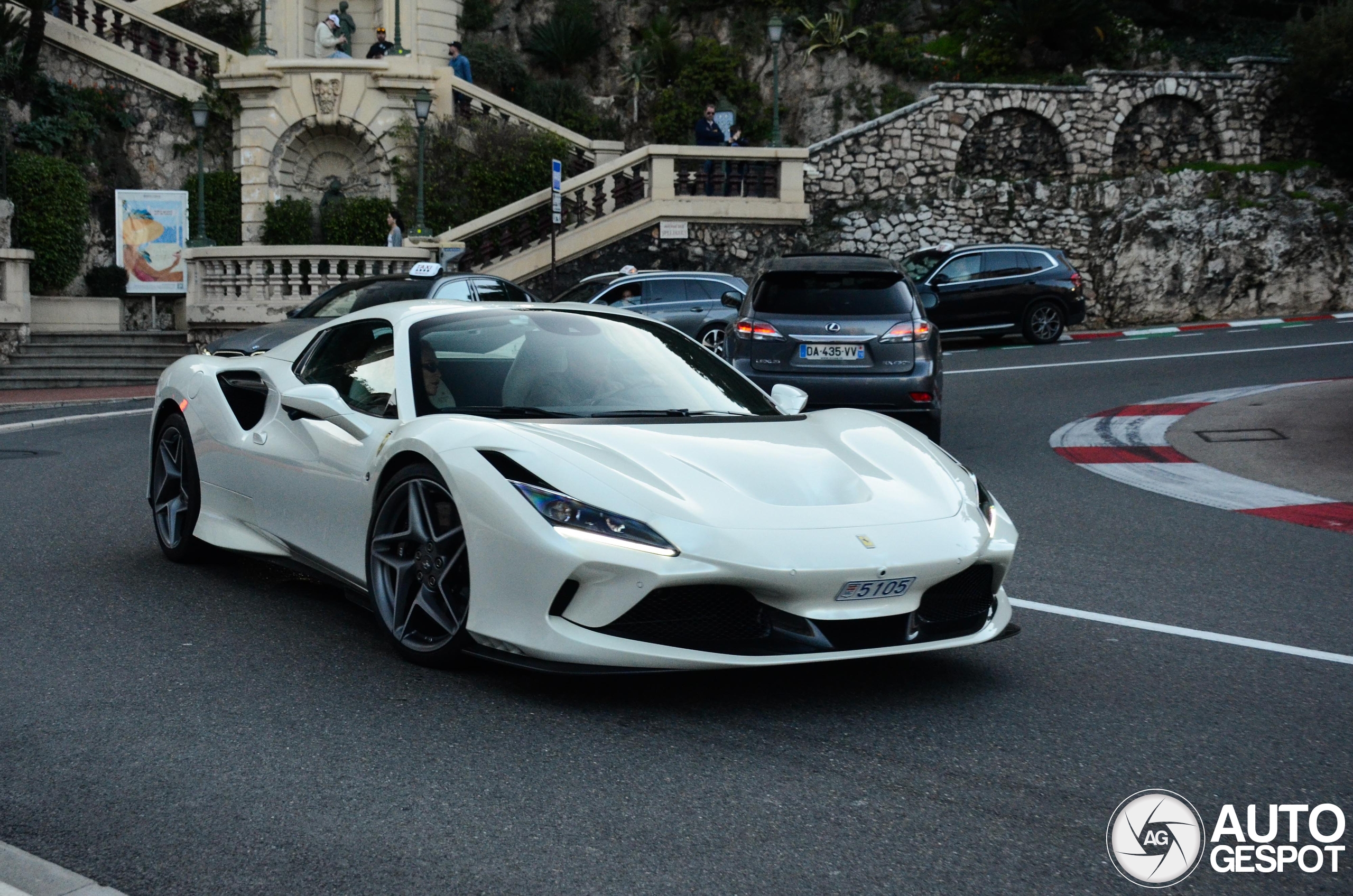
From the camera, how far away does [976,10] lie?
3775cm

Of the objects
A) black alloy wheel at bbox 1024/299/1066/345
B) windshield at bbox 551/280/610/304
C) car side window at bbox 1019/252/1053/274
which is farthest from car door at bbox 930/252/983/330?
windshield at bbox 551/280/610/304

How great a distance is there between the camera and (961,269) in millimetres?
25469

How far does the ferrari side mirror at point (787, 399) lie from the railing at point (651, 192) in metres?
23.9

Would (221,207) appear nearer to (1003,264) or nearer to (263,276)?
(263,276)

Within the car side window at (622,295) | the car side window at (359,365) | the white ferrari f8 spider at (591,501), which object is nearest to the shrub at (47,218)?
the car side window at (622,295)

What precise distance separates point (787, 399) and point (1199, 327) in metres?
24.2

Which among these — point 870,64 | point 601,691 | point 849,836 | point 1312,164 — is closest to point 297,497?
point 601,691

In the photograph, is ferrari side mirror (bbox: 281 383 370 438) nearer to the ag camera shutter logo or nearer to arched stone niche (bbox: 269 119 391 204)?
the ag camera shutter logo

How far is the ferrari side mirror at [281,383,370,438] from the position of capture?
5.71 metres

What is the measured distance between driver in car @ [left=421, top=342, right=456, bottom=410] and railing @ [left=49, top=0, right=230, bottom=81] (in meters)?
32.1

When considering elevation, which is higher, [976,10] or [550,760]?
[976,10]

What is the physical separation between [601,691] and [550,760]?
0.73m

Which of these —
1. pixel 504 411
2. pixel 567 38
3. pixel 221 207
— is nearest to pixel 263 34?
pixel 221 207

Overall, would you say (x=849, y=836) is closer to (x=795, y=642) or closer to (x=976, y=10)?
(x=795, y=642)
